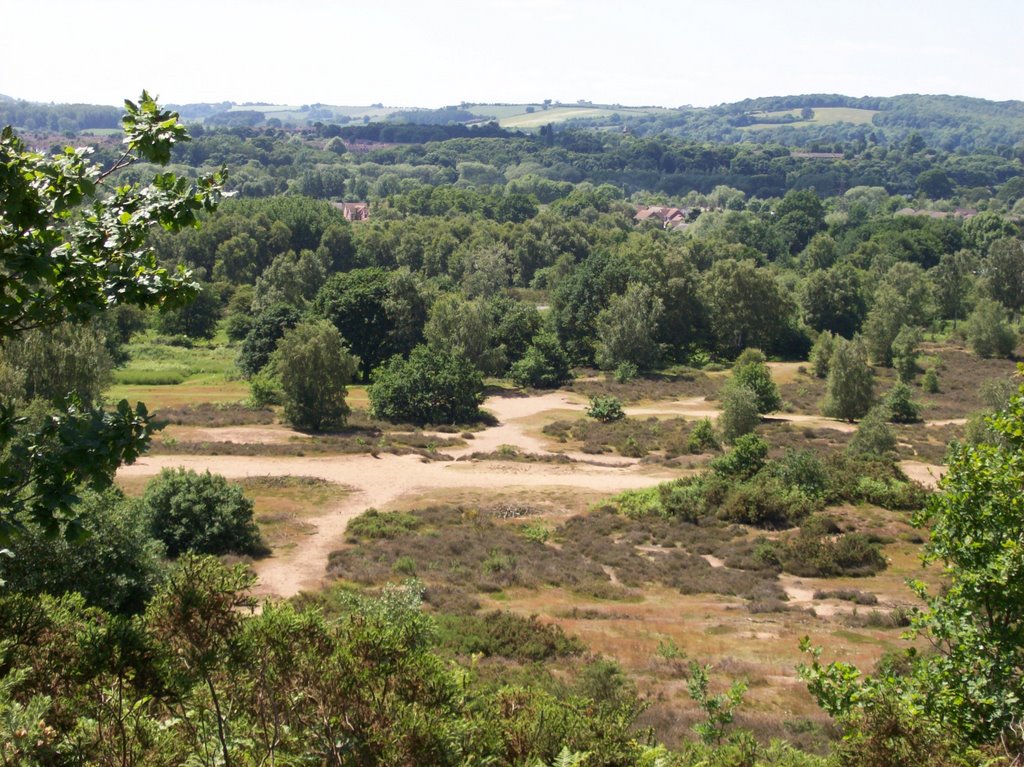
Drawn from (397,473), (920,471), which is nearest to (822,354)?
(920,471)

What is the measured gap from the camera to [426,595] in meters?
21.0

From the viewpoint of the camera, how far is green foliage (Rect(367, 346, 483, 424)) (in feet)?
152

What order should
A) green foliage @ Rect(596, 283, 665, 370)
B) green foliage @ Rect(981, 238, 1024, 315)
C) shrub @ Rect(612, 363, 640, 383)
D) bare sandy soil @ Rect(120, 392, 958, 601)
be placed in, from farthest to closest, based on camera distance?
green foliage @ Rect(981, 238, 1024, 315) < green foliage @ Rect(596, 283, 665, 370) < shrub @ Rect(612, 363, 640, 383) < bare sandy soil @ Rect(120, 392, 958, 601)

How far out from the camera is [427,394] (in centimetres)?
4641

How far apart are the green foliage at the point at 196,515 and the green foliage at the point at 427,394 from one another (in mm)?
22185

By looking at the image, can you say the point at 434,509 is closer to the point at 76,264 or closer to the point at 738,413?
the point at 738,413

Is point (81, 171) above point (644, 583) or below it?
above

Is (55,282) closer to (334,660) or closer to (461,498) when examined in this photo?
(334,660)

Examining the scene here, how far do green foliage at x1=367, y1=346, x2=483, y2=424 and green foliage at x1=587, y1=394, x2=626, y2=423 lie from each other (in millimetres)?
6588

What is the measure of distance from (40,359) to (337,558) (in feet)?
56.1

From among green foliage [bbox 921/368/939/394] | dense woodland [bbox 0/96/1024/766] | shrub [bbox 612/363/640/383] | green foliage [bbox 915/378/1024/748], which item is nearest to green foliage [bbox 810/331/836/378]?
dense woodland [bbox 0/96/1024/766]

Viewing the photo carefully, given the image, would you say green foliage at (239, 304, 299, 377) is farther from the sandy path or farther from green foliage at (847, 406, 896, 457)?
the sandy path

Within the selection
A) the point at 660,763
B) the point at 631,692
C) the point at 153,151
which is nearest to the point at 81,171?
the point at 153,151

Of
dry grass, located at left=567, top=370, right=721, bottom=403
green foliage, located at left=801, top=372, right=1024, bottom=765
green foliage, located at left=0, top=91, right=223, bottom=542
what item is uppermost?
green foliage, located at left=0, top=91, right=223, bottom=542
